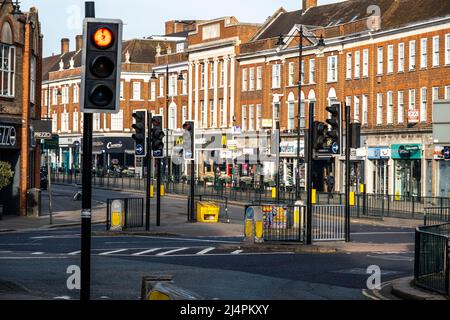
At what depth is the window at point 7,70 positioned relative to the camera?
47.3m

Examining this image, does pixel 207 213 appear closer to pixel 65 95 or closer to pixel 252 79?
pixel 252 79

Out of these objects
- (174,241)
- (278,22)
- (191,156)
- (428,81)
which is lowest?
(174,241)

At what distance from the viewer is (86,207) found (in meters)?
14.0

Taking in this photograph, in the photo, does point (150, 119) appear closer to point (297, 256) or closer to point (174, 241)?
point (174, 241)

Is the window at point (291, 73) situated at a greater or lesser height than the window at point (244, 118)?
greater

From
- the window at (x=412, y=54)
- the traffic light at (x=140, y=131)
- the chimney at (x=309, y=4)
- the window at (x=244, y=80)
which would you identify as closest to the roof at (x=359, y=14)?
the chimney at (x=309, y=4)

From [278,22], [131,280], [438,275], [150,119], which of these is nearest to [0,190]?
[150,119]

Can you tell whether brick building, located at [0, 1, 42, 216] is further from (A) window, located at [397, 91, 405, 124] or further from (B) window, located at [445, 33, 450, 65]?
(A) window, located at [397, 91, 405, 124]

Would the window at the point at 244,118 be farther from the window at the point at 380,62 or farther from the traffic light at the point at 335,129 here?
the traffic light at the point at 335,129

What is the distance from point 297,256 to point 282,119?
62143mm

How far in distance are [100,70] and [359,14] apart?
70845mm

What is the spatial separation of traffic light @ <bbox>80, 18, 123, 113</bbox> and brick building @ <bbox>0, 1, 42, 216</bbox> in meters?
33.6

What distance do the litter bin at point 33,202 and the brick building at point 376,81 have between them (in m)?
25.1

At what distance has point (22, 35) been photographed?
4872cm
